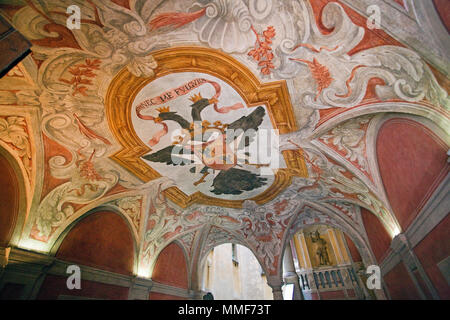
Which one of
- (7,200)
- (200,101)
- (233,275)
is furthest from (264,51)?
(233,275)

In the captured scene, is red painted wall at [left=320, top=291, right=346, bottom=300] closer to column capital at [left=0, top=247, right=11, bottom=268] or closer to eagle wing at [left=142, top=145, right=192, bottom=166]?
eagle wing at [left=142, top=145, right=192, bottom=166]

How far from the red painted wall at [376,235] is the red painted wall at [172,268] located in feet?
29.1

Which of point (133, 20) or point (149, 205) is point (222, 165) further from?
point (133, 20)

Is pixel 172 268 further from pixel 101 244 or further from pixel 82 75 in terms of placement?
pixel 82 75

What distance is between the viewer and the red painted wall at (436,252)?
3.56m

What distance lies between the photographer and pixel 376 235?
24.7ft

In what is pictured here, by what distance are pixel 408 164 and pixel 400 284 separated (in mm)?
4067

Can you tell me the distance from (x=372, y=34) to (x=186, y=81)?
339 cm

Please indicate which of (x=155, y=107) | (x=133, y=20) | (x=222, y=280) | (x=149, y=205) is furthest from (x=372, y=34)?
(x=222, y=280)

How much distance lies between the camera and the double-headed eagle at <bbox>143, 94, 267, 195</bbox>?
527 centimetres

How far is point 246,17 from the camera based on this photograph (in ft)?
11.6

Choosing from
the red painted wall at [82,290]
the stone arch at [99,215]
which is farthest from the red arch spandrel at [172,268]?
the red painted wall at [82,290]

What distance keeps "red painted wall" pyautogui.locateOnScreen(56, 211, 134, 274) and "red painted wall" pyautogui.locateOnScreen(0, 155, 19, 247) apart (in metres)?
1.42

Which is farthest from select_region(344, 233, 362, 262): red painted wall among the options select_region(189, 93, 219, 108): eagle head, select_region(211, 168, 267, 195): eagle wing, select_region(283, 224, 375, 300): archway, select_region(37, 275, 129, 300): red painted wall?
select_region(189, 93, 219, 108): eagle head
